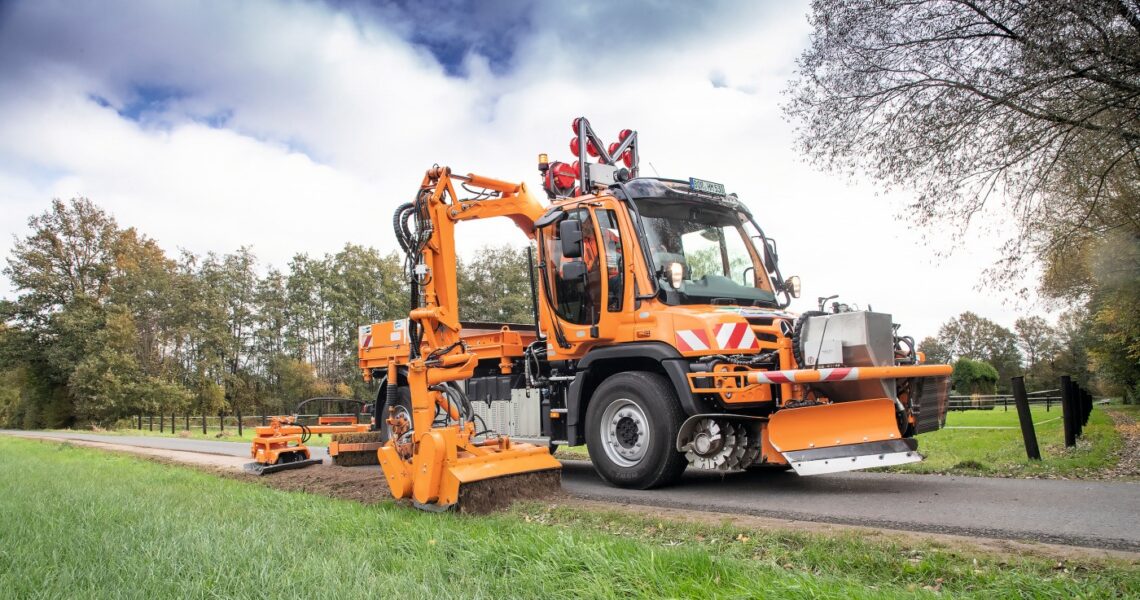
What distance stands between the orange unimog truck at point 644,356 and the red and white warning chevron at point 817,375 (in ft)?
0.04

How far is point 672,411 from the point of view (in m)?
7.34

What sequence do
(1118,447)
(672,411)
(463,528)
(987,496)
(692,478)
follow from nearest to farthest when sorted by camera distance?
(463,528) → (987,496) → (672,411) → (692,478) → (1118,447)

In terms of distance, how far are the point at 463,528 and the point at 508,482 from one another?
138 cm

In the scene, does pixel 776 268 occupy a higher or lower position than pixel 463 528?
higher

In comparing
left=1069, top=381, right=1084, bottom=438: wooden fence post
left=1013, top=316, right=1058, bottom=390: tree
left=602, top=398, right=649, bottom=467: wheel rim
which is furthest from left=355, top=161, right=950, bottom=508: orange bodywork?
left=1013, top=316, right=1058, bottom=390: tree

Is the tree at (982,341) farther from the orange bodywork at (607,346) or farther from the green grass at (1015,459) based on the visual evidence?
the orange bodywork at (607,346)

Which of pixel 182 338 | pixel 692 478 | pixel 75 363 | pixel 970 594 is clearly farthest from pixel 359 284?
pixel 970 594

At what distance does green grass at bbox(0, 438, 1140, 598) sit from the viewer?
11.6ft

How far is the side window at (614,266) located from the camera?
7926mm

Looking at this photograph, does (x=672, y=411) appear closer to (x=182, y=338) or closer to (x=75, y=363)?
(x=75, y=363)

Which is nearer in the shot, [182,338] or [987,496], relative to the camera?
[987,496]

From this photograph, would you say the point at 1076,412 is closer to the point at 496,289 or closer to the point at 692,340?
the point at 692,340

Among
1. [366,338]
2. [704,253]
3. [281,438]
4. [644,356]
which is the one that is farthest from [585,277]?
[366,338]

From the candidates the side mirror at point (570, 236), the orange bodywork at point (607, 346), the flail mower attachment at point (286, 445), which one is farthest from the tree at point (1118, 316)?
the flail mower attachment at point (286, 445)
